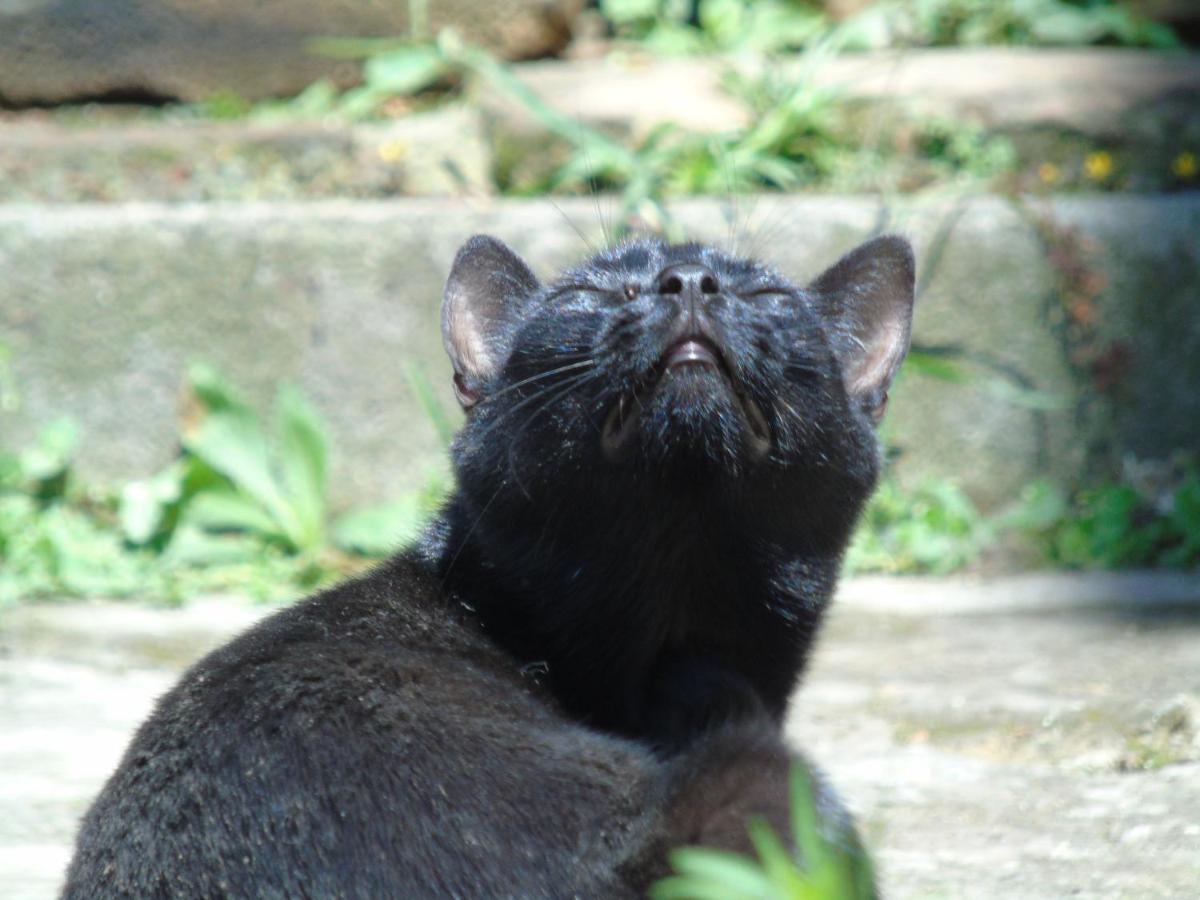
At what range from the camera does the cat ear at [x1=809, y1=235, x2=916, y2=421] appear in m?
2.96

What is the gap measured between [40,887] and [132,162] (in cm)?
351

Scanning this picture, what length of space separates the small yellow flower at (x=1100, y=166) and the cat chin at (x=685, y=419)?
3.41 metres

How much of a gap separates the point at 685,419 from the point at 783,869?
82 cm

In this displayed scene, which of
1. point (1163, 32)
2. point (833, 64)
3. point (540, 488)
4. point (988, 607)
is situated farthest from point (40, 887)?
point (1163, 32)

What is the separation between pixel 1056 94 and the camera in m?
5.36

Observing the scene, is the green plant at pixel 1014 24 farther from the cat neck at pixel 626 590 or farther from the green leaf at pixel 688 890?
the green leaf at pixel 688 890

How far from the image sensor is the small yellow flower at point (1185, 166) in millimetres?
5242

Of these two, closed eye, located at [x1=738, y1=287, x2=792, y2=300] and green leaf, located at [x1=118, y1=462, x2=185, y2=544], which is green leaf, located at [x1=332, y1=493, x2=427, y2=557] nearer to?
green leaf, located at [x1=118, y1=462, x2=185, y2=544]

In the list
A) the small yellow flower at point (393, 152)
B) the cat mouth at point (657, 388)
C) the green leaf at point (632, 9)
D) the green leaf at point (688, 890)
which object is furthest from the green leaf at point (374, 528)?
the green leaf at point (688, 890)

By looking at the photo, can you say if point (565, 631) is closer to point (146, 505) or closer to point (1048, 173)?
point (146, 505)

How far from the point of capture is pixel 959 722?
3521 mm

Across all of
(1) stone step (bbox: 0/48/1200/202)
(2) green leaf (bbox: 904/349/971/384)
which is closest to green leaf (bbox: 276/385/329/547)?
(1) stone step (bbox: 0/48/1200/202)

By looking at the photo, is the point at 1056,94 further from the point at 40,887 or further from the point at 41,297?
the point at 40,887

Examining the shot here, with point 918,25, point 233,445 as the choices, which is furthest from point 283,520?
point 918,25
